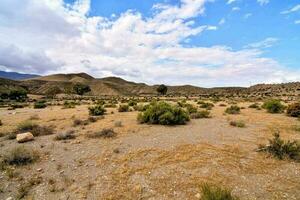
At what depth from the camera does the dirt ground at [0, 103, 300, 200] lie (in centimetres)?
582

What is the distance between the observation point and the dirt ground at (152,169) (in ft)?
19.1

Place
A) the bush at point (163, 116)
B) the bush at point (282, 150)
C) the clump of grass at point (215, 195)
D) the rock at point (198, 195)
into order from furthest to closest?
the bush at point (163, 116) → the bush at point (282, 150) → the rock at point (198, 195) → the clump of grass at point (215, 195)

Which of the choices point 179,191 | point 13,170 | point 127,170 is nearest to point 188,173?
point 179,191

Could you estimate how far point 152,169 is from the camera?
23.5 feet

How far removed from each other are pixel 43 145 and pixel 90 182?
4426 mm

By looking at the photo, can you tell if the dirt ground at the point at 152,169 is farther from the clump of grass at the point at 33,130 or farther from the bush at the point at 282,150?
the clump of grass at the point at 33,130

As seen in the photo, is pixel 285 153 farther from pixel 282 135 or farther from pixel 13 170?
pixel 13 170

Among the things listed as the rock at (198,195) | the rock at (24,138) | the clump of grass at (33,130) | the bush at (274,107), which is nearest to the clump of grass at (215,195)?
the rock at (198,195)

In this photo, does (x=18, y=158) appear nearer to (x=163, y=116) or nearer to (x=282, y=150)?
(x=163, y=116)

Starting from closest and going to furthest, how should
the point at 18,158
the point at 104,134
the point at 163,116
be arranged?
the point at 18,158
the point at 104,134
the point at 163,116

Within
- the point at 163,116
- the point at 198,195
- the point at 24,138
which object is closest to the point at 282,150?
the point at 198,195

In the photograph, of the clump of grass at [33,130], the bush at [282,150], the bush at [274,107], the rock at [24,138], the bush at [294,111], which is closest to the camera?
the bush at [282,150]

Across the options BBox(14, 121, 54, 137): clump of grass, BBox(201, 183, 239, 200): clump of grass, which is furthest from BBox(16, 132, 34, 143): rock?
BBox(201, 183, 239, 200): clump of grass

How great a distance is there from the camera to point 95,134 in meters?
11.4
